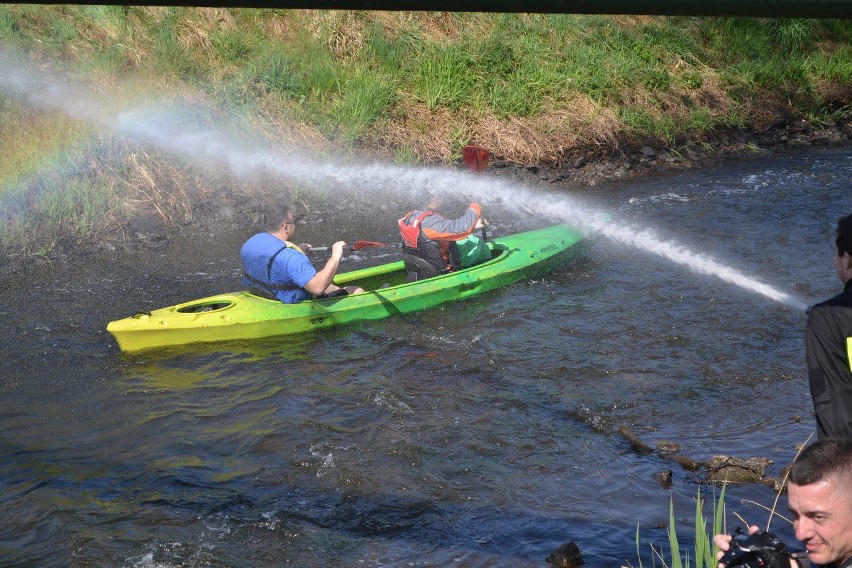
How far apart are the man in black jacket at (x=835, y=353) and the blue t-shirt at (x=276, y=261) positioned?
231 inches

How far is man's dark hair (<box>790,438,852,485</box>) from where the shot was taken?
215 cm

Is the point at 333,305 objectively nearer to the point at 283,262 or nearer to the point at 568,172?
the point at 283,262

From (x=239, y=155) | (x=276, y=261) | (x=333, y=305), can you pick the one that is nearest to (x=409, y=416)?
(x=333, y=305)

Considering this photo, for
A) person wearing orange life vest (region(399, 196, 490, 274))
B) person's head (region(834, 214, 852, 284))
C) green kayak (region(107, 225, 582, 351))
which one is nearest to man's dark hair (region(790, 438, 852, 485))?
person's head (region(834, 214, 852, 284))

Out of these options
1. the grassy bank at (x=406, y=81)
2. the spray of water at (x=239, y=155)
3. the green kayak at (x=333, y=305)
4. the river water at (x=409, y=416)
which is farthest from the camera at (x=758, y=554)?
the grassy bank at (x=406, y=81)

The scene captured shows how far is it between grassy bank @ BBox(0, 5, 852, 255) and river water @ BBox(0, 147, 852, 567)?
3302 mm

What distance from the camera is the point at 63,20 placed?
14.9m

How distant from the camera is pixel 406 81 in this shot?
15195mm

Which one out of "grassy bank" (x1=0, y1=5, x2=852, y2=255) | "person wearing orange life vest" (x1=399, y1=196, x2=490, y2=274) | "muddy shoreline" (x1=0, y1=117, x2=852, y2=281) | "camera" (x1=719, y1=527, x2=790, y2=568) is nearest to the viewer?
"camera" (x1=719, y1=527, x2=790, y2=568)

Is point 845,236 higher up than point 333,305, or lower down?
higher up

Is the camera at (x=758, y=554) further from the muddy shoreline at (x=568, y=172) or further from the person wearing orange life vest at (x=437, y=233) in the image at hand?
the muddy shoreline at (x=568, y=172)

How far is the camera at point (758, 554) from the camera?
207cm

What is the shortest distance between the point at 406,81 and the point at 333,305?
7301 millimetres

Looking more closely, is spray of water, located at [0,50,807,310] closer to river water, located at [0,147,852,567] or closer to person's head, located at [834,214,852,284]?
river water, located at [0,147,852,567]
